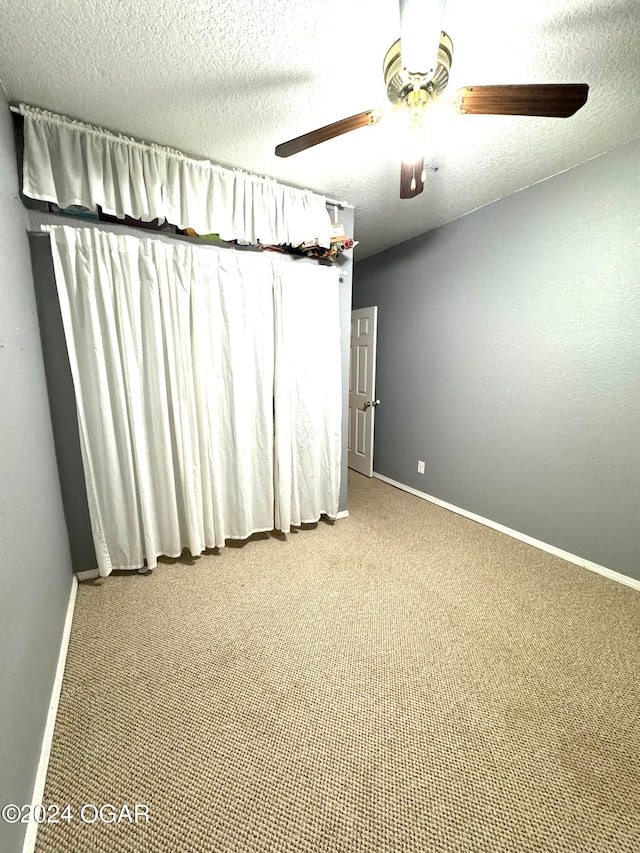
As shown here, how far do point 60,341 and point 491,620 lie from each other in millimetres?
2789

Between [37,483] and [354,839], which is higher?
[37,483]

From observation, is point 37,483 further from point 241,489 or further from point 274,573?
point 274,573

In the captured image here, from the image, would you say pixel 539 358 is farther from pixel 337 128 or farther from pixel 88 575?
pixel 88 575

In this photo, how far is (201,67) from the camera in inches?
51.5

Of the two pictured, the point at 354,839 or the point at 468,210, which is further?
the point at 468,210

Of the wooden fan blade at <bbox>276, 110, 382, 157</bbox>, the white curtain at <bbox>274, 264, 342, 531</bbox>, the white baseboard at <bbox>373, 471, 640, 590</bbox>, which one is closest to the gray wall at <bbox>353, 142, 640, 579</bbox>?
the white baseboard at <bbox>373, 471, 640, 590</bbox>

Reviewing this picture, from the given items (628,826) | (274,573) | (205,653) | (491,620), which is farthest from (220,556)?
(628,826)

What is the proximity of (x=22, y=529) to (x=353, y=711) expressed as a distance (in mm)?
1389

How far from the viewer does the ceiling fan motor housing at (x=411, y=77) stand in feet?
3.34

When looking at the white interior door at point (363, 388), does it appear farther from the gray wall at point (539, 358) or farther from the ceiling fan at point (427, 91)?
the ceiling fan at point (427, 91)

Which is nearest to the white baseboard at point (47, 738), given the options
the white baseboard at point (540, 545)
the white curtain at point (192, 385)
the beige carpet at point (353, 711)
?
the beige carpet at point (353, 711)

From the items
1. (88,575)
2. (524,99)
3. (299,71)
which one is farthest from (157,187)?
(88,575)

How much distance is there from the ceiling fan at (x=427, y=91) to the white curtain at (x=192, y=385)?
0.97 metres

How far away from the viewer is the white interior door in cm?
358
